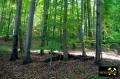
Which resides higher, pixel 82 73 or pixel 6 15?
pixel 6 15

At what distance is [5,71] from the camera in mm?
13469

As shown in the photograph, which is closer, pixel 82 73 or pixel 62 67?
pixel 82 73

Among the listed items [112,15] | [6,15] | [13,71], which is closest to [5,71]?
[13,71]

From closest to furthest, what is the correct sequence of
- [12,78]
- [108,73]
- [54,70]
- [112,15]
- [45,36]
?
[108,73]
[12,78]
[54,70]
[45,36]
[112,15]

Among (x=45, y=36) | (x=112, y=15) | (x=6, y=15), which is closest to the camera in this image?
(x=45, y=36)

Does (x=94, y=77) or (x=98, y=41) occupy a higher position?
(x=98, y=41)

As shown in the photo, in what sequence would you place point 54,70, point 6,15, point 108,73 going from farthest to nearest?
point 6,15 < point 54,70 < point 108,73

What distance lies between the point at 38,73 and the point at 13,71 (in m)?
1.56

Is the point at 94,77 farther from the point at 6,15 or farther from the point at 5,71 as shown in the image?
the point at 6,15

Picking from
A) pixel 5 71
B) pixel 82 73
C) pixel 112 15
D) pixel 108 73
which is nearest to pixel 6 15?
pixel 112 15

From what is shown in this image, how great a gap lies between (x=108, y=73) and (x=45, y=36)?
1349cm

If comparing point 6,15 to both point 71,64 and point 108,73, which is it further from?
point 108,73

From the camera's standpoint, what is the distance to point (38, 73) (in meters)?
12.6

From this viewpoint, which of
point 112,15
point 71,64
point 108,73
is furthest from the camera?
point 112,15
